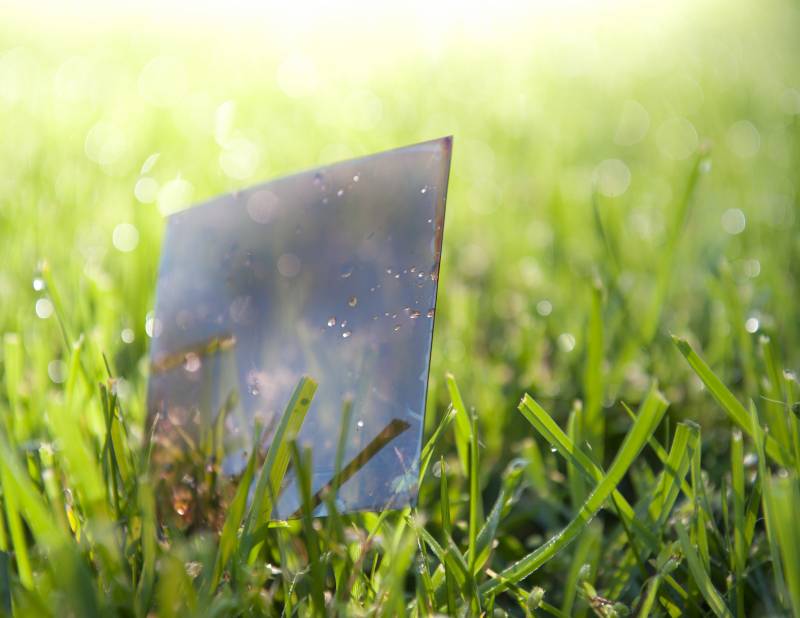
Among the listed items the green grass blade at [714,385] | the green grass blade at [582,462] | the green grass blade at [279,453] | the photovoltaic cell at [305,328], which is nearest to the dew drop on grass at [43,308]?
the photovoltaic cell at [305,328]

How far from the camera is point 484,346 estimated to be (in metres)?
1.38

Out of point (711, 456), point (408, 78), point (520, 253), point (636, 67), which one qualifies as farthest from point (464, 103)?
point (711, 456)

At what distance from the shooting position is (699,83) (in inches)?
132

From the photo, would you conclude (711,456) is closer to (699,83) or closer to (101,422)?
(101,422)

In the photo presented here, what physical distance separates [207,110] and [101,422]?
6.86 ft

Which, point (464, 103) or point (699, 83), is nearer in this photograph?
point (464, 103)

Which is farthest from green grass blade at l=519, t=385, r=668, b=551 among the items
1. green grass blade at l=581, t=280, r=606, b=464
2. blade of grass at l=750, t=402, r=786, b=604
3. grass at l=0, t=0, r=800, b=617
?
green grass blade at l=581, t=280, r=606, b=464

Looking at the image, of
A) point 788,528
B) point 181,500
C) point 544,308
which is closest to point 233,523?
point 181,500

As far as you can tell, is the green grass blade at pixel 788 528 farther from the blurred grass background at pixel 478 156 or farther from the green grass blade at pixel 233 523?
the blurred grass background at pixel 478 156

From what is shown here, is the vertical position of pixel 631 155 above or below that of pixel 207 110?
below

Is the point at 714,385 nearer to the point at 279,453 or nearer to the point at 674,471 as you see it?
the point at 674,471

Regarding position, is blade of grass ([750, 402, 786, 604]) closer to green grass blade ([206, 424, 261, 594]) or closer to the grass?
the grass

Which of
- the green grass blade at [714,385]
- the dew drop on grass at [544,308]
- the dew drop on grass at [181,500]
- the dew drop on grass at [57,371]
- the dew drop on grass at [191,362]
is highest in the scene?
the dew drop on grass at [191,362]

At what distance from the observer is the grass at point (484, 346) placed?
0.68m
